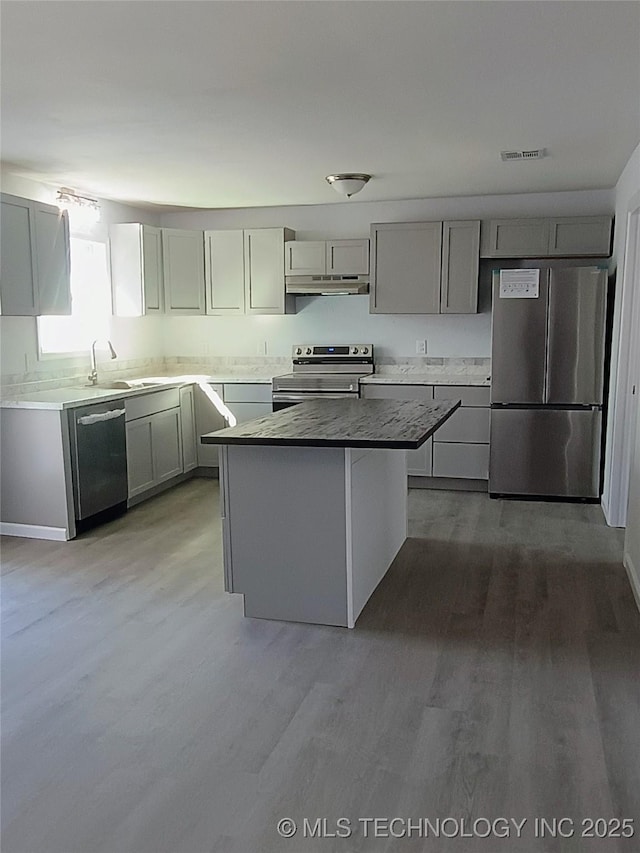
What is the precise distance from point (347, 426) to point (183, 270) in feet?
11.3

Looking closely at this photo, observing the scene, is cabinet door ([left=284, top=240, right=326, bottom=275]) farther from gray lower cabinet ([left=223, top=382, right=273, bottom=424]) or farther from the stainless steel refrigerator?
the stainless steel refrigerator

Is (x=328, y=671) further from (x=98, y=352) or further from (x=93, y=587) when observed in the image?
(x=98, y=352)

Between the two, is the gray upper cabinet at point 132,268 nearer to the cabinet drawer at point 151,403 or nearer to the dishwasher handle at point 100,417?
the cabinet drawer at point 151,403

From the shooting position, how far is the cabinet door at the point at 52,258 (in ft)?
14.8

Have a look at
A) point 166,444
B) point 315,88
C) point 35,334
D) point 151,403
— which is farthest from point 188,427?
point 315,88

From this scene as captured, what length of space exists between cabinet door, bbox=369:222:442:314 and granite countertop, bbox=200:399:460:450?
5.87 feet

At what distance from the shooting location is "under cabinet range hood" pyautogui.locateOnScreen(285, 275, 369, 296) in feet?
19.5

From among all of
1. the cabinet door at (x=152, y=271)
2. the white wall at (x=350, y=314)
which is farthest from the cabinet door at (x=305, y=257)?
the cabinet door at (x=152, y=271)

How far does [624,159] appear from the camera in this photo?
4395 millimetres

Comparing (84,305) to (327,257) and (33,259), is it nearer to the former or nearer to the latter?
(33,259)

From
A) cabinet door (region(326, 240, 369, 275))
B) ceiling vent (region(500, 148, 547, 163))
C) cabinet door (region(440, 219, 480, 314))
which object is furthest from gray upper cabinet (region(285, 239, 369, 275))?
ceiling vent (region(500, 148, 547, 163))

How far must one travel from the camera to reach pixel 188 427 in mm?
6113

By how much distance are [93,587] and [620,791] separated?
268 centimetres

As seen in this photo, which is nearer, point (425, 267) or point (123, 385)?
point (123, 385)
